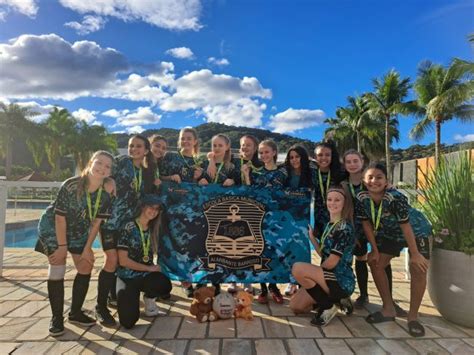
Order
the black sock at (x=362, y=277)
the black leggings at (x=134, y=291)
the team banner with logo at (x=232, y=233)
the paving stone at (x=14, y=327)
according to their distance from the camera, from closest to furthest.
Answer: the paving stone at (x=14, y=327)
the black leggings at (x=134, y=291)
the team banner with logo at (x=232, y=233)
the black sock at (x=362, y=277)

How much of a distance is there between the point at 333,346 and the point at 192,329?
4.27 feet

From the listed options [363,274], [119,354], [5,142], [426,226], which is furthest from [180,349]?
[5,142]

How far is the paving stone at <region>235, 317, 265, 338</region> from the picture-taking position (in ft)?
11.0

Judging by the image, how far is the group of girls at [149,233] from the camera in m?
3.50

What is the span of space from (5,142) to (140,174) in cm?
4135

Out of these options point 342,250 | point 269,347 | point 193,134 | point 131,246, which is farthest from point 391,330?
point 193,134

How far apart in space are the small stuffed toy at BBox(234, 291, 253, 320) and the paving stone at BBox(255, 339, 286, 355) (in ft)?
1.64

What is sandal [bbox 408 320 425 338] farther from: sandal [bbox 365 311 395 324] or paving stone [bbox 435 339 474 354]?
sandal [bbox 365 311 395 324]

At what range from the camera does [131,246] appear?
3.73 metres

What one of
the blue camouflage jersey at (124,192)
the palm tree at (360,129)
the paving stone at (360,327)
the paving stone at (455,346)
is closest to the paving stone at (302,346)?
the paving stone at (360,327)

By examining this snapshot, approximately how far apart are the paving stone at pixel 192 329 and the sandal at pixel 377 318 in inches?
65.6

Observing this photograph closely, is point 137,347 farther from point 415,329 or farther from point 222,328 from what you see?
point 415,329

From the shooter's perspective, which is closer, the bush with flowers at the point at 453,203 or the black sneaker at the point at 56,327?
the black sneaker at the point at 56,327

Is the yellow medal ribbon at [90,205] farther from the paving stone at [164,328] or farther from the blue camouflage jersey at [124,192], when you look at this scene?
the paving stone at [164,328]
